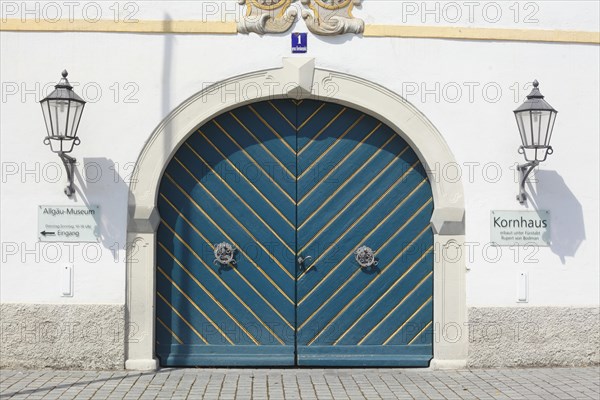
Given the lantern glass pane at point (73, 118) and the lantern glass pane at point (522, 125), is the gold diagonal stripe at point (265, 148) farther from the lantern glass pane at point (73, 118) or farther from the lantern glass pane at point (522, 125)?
the lantern glass pane at point (522, 125)

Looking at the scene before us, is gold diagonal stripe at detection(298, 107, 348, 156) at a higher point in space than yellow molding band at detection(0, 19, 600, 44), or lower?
lower

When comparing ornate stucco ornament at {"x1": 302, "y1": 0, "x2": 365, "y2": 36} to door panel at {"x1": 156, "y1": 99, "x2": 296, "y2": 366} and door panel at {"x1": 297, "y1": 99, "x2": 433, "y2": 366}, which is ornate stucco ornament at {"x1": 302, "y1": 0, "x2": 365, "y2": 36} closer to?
door panel at {"x1": 297, "y1": 99, "x2": 433, "y2": 366}

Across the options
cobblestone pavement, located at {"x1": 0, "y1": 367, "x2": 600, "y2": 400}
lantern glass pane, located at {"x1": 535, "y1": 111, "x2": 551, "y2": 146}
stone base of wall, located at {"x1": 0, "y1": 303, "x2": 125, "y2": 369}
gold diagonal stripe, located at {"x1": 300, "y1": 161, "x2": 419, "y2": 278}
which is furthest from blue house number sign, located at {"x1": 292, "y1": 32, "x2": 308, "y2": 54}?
cobblestone pavement, located at {"x1": 0, "y1": 367, "x2": 600, "y2": 400}

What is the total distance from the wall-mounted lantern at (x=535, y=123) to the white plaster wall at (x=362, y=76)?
253mm

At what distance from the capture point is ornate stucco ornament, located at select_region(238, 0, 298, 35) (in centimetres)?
860

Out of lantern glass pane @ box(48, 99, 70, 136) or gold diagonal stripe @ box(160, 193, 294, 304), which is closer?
lantern glass pane @ box(48, 99, 70, 136)

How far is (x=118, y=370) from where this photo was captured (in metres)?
8.48

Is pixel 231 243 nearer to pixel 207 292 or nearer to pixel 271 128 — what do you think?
pixel 207 292

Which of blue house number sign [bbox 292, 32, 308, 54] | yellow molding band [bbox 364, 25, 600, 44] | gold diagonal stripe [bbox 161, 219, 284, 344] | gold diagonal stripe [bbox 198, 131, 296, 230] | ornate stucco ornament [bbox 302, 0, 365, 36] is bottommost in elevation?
gold diagonal stripe [bbox 161, 219, 284, 344]

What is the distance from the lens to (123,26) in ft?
28.2

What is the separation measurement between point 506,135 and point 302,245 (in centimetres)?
225

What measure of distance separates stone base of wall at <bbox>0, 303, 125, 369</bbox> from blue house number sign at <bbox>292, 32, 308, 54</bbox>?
295cm

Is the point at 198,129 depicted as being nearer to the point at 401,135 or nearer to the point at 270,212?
the point at 270,212

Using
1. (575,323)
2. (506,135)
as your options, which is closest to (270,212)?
Answer: (506,135)
